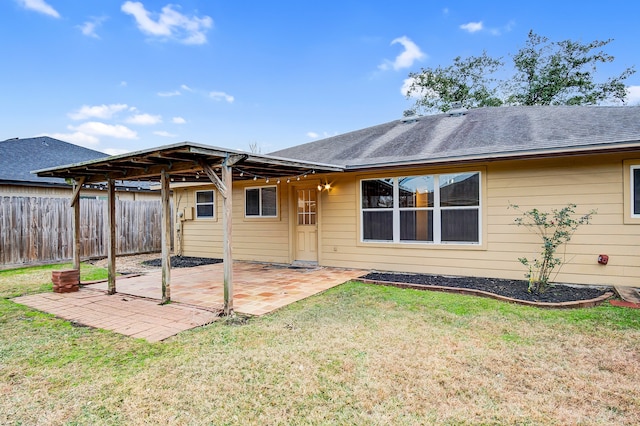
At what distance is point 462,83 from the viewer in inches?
711

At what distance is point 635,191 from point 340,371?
5629 millimetres

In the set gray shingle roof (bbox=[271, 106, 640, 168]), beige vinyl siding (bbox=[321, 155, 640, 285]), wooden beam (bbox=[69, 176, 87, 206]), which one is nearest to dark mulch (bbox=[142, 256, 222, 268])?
wooden beam (bbox=[69, 176, 87, 206])

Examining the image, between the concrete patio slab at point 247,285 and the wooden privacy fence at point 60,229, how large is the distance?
153 inches

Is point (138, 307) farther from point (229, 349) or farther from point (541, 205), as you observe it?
point (541, 205)

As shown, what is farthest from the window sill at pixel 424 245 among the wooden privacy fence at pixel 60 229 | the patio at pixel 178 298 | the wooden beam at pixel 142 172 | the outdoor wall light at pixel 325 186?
the wooden privacy fence at pixel 60 229

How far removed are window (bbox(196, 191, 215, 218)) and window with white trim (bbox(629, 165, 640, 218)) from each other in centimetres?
964

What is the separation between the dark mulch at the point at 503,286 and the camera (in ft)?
16.4

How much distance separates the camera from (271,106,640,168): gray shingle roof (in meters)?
5.52

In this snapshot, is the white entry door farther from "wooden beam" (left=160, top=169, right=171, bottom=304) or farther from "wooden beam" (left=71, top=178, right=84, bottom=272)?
"wooden beam" (left=71, top=178, right=84, bottom=272)

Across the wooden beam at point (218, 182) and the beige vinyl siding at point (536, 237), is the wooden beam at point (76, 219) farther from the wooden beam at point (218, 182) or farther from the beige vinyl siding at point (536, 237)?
the beige vinyl siding at point (536, 237)

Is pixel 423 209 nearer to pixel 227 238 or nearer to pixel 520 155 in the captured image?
pixel 520 155

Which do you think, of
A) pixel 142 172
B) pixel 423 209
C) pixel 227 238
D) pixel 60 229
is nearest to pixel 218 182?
pixel 227 238

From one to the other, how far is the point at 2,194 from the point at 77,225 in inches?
207

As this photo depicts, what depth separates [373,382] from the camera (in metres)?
2.63
